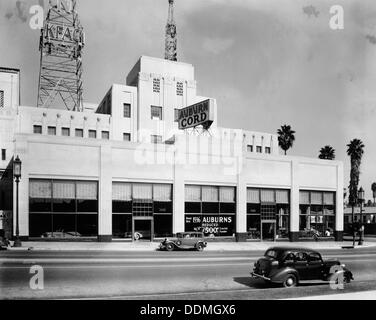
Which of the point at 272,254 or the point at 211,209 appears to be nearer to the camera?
the point at 272,254

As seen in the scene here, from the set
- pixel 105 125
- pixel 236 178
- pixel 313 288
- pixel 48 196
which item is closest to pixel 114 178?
pixel 48 196

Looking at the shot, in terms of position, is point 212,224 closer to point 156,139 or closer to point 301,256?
point 156,139

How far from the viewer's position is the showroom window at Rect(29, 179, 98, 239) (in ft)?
111

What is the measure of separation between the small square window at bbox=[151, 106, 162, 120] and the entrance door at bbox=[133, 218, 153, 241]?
784 inches

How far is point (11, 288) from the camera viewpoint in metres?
14.2

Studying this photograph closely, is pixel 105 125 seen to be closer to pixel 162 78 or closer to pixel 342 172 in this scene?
pixel 162 78

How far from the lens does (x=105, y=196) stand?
35844 mm

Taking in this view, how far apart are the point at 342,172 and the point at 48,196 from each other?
3322 centimetres

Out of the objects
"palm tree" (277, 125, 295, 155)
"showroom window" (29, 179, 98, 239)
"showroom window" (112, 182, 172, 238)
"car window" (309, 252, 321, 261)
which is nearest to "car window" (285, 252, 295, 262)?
"car window" (309, 252, 321, 261)

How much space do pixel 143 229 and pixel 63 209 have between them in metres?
7.56

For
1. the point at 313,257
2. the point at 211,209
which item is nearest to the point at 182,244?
the point at 211,209

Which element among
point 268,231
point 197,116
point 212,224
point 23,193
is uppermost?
point 197,116

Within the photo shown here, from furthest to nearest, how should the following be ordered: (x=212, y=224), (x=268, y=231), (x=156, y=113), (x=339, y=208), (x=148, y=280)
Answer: (x=156, y=113)
(x=339, y=208)
(x=268, y=231)
(x=212, y=224)
(x=148, y=280)

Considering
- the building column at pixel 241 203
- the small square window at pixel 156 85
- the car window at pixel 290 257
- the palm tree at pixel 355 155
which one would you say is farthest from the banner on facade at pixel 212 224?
the palm tree at pixel 355 155
